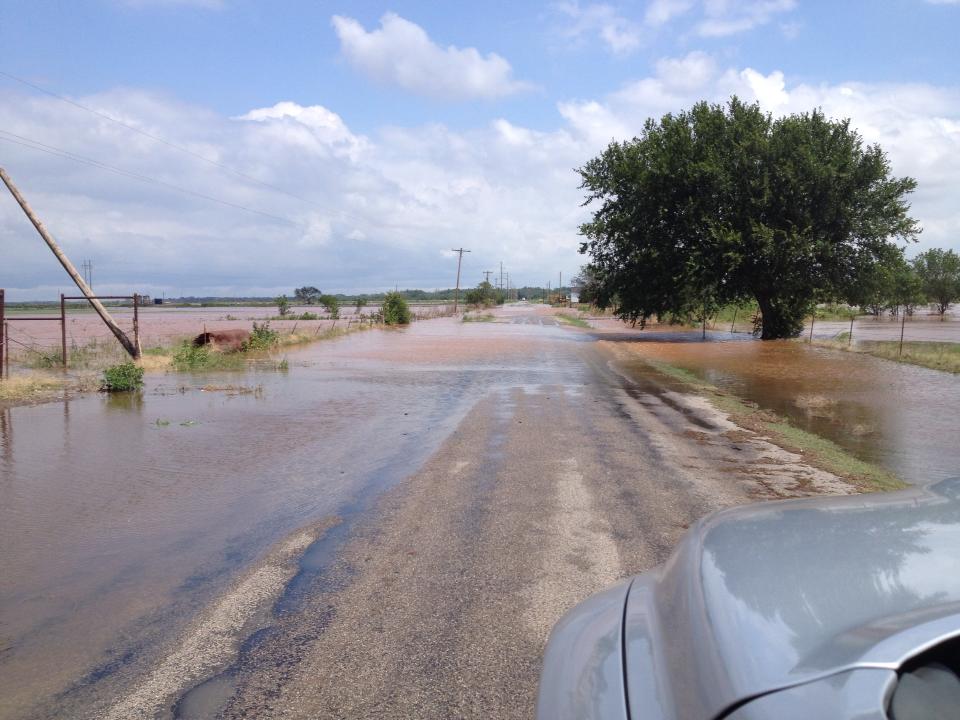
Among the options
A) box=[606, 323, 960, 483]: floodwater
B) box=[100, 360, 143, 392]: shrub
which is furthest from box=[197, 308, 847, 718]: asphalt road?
box=[100, 360, 143, 392]: shrub

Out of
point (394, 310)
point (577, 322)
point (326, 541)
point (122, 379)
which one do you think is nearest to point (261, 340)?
Answer: point (122, 379)

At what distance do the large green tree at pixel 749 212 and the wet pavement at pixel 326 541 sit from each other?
22.7 m

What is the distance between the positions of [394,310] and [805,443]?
47923 millimetres

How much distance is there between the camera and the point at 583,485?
745cm

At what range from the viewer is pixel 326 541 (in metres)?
5.87

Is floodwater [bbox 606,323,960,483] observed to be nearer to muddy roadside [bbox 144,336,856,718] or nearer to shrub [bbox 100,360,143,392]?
muddy roadside [bbox 144,336,856,718]

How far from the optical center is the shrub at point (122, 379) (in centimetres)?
1573

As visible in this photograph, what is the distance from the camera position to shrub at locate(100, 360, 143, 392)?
15734 mm

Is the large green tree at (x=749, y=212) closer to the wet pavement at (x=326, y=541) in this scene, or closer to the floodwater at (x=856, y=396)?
the floodwater at (x=856, y=396)

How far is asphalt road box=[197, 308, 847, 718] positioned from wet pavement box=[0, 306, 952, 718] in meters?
0.02

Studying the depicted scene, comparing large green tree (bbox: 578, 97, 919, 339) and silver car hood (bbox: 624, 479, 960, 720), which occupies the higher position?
large green tree (bbox: 578, 97, 919, 339)

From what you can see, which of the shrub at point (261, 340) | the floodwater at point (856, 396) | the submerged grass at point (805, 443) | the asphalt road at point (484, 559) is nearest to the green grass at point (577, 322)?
the floodwater at point (856, 396)

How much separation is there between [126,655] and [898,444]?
10.6 metres

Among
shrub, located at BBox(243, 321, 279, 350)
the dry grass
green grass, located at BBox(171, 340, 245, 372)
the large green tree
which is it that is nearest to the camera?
the dry grass
